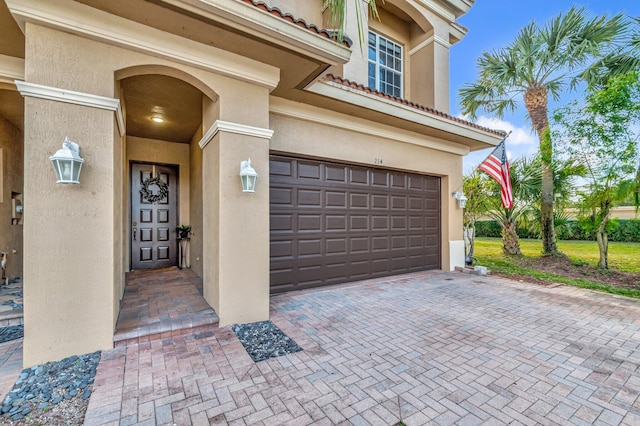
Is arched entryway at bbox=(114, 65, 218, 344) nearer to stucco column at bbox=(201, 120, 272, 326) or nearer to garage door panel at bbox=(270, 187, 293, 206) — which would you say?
stucco column at bbox=(201, 120, 272, 326)

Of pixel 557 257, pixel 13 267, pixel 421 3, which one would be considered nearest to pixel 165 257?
pixel 13 267

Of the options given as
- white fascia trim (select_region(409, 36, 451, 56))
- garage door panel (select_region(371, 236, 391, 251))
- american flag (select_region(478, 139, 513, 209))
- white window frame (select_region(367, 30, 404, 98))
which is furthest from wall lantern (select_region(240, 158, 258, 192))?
white fascia trim (select_region(409, 36, 451, 56))

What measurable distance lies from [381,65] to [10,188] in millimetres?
9165

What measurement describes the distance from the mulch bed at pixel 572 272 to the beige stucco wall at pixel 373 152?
1972 mm

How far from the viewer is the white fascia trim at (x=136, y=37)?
9.15ft

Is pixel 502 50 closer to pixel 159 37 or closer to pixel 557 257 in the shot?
pixel 557 257

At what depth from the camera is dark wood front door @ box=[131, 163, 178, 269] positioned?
688 cm

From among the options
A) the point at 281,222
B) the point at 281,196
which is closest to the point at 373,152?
the point at 281,196

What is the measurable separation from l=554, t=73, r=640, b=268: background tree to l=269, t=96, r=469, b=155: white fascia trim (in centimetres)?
287

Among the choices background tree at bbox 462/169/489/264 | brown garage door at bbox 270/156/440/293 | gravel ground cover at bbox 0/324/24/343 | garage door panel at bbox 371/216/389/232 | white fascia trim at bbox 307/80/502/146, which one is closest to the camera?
gravel ground cover at bbox 0/324/24/343

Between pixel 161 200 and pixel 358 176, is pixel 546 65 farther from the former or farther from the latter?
pixel 161 200

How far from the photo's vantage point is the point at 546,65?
8.95 m

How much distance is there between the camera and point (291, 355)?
10.1ft

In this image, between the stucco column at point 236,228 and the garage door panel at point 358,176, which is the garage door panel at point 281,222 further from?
the garage door panel at point 358,176
